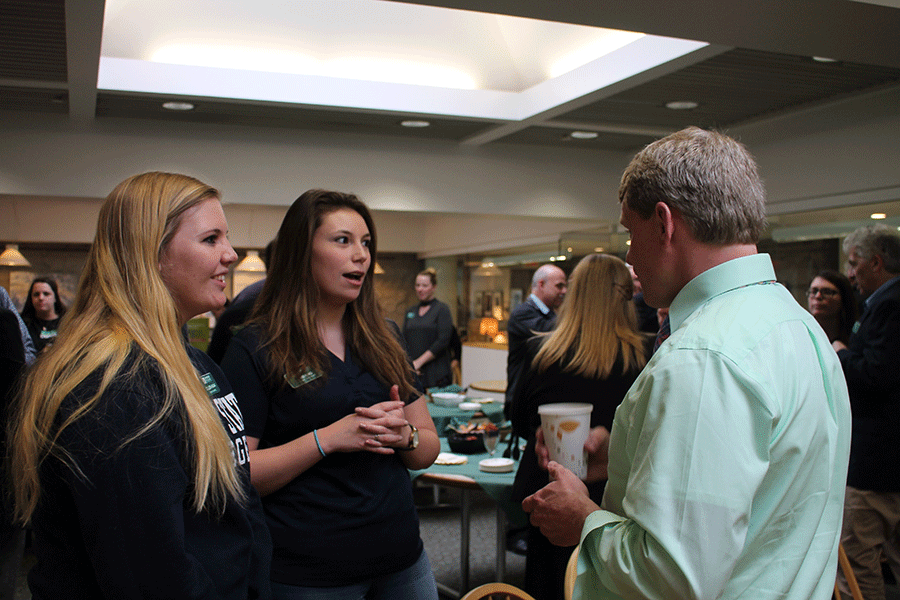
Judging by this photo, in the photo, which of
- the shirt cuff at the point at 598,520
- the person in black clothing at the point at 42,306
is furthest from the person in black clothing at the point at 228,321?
the person in black clothing at the point at 42,306

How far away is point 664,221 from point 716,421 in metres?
0.31

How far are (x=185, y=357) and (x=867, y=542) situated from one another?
11.2 feet

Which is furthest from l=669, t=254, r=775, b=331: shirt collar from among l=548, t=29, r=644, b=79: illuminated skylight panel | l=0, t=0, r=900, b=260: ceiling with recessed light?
l=548, t=29, r=644, b=79: illuminated skylight panel

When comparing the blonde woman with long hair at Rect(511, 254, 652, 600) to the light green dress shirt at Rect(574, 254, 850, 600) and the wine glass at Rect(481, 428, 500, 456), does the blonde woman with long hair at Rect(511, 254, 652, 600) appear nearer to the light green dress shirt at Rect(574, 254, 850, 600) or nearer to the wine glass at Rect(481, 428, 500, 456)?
the wine glass at Rect(481, 428, 500, 456)

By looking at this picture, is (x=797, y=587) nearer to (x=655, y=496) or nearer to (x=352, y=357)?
(x=655, y=496)

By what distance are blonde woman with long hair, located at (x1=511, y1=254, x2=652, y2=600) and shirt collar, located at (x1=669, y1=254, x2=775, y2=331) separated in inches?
63.1

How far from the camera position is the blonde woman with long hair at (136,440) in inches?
37.9

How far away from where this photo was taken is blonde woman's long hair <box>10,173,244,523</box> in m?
0.99

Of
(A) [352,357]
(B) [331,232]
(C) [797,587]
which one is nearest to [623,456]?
(C) [797,587]

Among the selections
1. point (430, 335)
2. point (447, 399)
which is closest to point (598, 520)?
point (447, 399)

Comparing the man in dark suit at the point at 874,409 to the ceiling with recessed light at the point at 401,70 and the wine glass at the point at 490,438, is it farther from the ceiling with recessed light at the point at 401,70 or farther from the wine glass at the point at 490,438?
the wine glass at the point at 490,438

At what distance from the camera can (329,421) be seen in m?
1.68

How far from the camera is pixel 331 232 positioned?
1.82 m

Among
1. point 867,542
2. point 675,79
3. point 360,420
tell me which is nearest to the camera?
point 360,420
